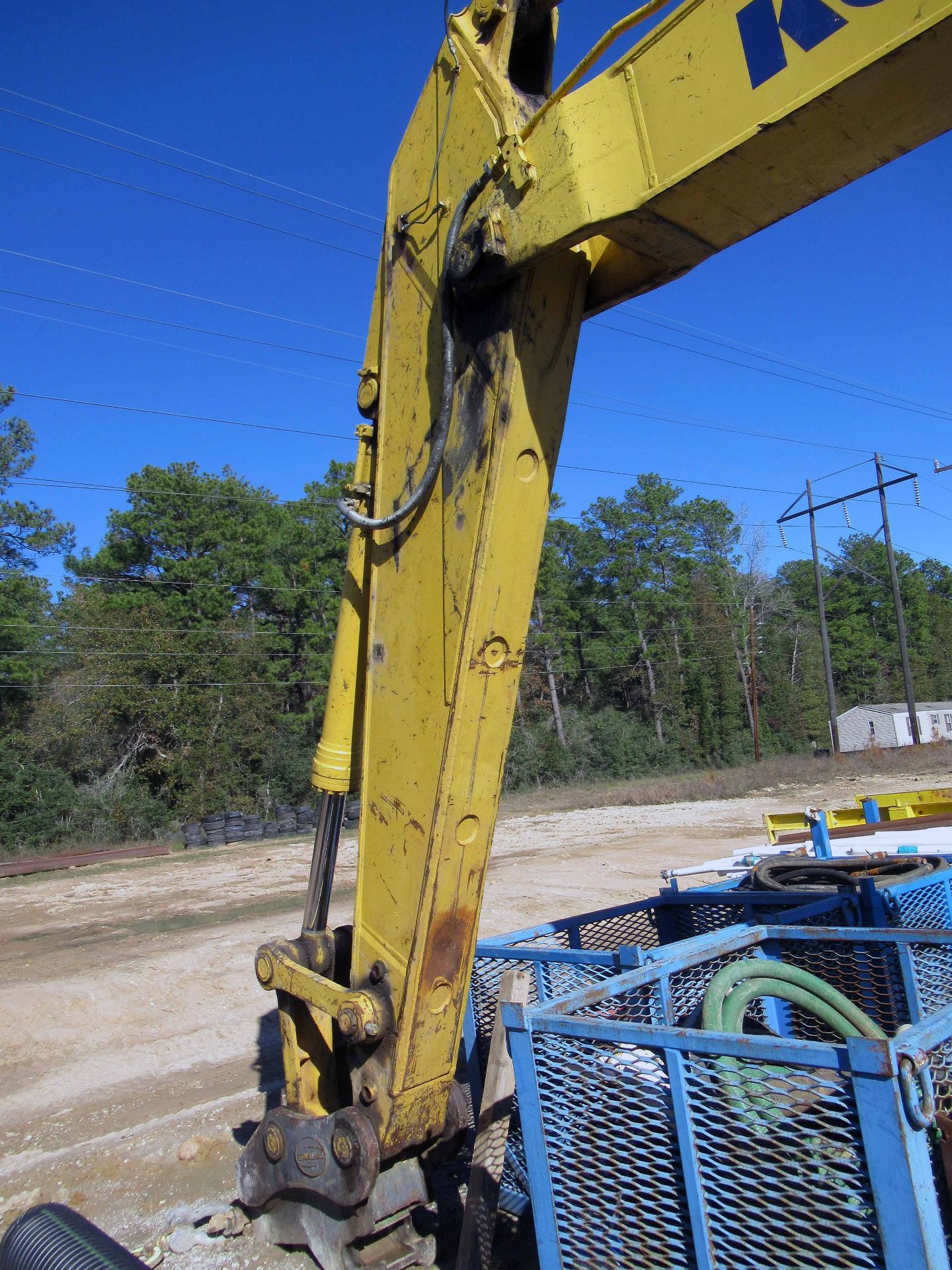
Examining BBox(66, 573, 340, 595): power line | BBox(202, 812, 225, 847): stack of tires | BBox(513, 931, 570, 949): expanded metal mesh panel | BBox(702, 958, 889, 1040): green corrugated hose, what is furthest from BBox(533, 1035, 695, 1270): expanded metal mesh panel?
BBox(66, 573, 340, 595): power line

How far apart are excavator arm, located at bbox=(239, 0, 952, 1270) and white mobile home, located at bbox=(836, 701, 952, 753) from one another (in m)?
50.6

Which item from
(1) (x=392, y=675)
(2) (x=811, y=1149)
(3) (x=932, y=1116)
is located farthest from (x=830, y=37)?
(2) (x=811, y=1149)

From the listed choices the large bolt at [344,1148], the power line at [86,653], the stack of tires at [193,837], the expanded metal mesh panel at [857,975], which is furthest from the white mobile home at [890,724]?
the large bolt at [344,1148]

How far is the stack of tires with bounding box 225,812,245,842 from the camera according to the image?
21.4m

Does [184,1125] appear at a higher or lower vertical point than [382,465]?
lower

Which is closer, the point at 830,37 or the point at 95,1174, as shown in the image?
the point at 830,37

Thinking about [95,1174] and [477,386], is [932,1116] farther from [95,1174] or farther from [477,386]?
[95,1174]

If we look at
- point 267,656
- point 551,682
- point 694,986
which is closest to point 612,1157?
point 694,986

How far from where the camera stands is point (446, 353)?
2445mm

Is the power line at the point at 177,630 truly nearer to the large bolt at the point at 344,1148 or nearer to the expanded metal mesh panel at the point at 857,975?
the large bolt at the point at 344,1148

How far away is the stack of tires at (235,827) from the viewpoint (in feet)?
70.2

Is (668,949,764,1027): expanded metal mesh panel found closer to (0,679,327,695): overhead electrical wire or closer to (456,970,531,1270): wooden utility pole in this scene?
(456,970,531,1270): wooden utility pole

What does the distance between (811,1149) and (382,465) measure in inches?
84.1

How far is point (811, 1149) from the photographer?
192cm
